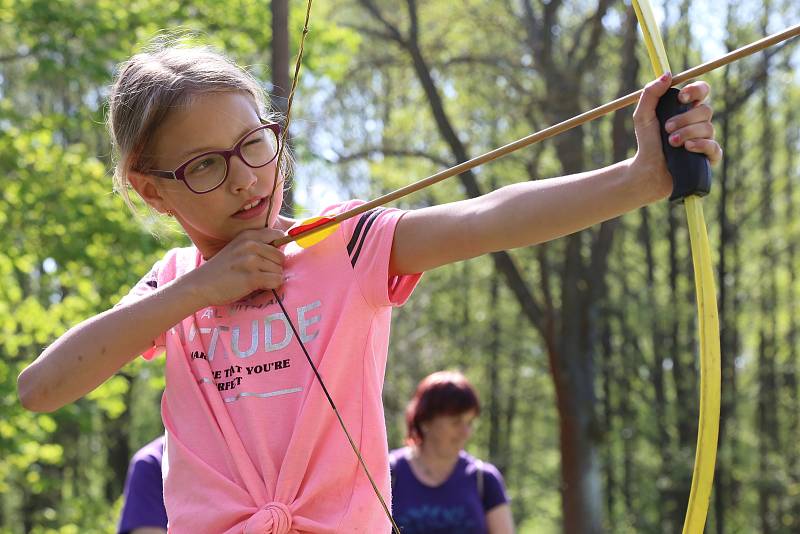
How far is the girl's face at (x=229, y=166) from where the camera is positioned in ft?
5.86

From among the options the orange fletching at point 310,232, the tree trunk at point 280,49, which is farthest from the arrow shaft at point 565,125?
the tree trunk at point 280,49

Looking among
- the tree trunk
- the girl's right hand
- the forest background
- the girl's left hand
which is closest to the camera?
the girl's left hand

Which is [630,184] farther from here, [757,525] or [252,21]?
[757,525]

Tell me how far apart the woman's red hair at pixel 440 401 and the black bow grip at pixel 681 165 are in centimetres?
310

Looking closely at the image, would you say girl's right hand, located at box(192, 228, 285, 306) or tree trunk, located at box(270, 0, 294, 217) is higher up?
tree trunk, located at box(270, 0, 294, 217)

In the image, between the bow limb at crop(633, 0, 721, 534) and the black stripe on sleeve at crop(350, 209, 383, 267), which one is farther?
the black stripe on sleeve at crop(350, 209, 383, 267)

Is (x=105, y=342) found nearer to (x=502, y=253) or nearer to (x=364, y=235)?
(x=364, y=235)

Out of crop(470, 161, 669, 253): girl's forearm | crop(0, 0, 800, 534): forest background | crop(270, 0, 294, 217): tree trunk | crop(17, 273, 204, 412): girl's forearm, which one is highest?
crop(0, 0, 800, 534): forest background

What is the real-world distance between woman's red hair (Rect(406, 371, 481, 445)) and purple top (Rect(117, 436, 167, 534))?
1259 mm

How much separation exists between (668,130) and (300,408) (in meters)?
0.75

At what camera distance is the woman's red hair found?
444 centimetres

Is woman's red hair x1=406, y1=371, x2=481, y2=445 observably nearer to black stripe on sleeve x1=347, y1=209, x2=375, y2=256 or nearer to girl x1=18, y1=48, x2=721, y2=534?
girl x1=18, y1=48, x2=721, y2=534

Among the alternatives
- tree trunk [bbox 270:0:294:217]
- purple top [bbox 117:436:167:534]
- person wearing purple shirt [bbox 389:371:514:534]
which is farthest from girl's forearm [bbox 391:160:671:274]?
person wearing purple shirt [bbox 389:371:514:534]

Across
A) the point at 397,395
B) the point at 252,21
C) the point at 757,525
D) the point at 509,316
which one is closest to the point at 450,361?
the point at 509,316
